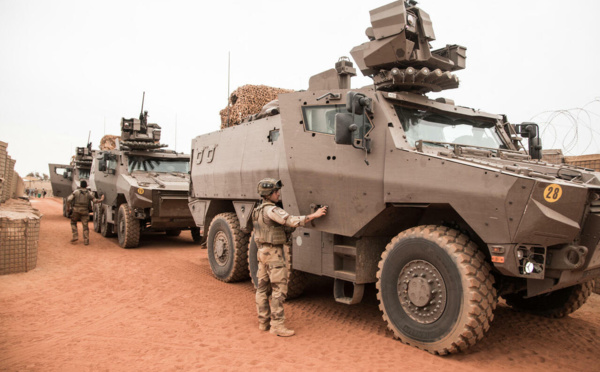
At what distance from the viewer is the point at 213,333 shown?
4.73 metres

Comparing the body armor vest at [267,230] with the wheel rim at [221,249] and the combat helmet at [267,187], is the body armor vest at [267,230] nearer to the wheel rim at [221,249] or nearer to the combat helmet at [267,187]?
the combat helmet at [267,187]

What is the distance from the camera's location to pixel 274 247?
4.77 m

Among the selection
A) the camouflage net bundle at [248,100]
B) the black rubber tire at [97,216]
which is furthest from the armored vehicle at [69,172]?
the camouflage net bundle at [248,100]

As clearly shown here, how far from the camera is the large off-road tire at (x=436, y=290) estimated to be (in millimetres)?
3689

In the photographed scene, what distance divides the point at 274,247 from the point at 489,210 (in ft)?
7.05

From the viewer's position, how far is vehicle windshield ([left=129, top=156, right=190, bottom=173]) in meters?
11.5

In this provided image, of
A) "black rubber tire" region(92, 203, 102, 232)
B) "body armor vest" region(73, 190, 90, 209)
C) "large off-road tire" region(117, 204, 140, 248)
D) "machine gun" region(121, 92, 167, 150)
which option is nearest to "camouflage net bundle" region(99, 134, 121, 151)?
"black rubber tire" region(92, 203, 102, 232)

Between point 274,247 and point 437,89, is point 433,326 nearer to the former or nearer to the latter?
point 274,247

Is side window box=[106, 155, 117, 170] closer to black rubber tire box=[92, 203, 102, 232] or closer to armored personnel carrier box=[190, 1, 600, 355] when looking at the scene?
black rubber tire box=[92, 203, 102, 232]

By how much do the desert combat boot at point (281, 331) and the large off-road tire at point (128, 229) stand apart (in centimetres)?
670

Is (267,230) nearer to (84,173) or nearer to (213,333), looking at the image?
(213,333)

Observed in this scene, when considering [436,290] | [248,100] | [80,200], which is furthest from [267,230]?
[80,200]

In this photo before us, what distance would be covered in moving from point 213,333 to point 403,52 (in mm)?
3552

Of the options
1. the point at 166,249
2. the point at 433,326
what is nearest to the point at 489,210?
the point at 433,326
